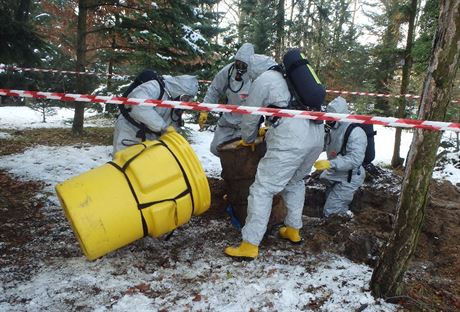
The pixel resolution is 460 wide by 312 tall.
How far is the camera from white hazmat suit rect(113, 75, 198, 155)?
384cm

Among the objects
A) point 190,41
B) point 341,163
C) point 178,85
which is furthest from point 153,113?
point 190,41

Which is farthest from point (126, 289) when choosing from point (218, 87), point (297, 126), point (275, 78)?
point (218, 87)

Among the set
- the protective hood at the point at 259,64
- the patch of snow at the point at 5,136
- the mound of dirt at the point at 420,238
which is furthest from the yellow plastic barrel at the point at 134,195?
the patch of snow at the point at 5,136

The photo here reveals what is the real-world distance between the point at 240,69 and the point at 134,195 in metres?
A: 2.61

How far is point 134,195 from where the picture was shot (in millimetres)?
3117

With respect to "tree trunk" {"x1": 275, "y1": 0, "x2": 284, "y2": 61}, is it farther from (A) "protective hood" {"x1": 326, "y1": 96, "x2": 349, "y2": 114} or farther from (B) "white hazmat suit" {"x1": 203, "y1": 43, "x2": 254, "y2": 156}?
(A) "protective hood" {"x1": 326, "y1": 96, "x2": 349, "y2": 114}

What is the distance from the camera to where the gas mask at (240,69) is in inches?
195

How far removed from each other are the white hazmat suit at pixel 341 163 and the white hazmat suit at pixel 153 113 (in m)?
2.07

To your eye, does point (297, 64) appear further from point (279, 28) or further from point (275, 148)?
point (279, 28)

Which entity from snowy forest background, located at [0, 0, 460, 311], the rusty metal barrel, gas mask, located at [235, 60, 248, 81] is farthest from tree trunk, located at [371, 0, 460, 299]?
gas mask, located at [235, 60, 248, 81]

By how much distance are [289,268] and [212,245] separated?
866mm

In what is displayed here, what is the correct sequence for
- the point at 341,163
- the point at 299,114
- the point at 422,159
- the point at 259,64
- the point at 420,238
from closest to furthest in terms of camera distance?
the point at 422,159 < the point at 299,114 < the point at 420,238 < the point at 259,64 < the point at 341,163

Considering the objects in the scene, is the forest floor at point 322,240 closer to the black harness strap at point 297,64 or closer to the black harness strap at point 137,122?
the black harness strap at point 137,122

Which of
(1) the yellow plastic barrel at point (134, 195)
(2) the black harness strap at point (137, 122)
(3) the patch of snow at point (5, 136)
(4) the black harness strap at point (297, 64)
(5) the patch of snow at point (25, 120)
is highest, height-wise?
(4) the black harness strap at point (297, 64)
